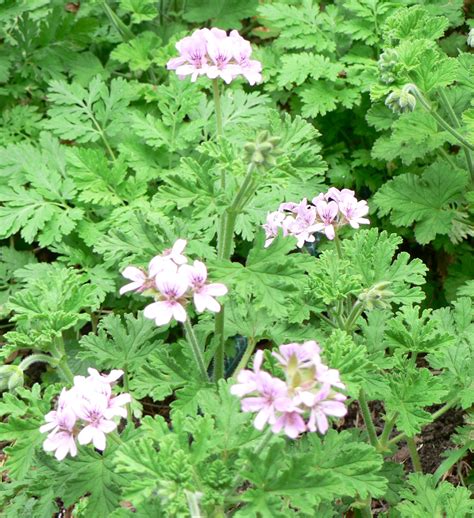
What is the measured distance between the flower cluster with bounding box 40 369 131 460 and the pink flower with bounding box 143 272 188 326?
330 millimetres

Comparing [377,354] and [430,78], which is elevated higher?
[430,78]

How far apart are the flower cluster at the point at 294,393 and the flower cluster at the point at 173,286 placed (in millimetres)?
335

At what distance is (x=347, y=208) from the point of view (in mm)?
2857

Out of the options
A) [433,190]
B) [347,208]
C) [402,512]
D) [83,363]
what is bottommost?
[83,363]

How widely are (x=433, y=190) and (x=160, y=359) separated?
190 cm

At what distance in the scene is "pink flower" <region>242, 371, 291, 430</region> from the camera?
190cm

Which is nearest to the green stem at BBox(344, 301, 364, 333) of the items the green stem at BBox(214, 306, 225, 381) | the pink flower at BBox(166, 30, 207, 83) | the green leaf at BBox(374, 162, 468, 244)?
the green stem at BBox(214, 306, 225, 381)

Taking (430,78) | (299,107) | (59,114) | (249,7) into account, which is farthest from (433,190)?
(59,114)

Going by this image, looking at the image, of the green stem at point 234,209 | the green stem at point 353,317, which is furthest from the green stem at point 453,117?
the green stem at point 234,209

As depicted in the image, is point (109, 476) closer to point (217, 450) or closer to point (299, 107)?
point (217, 450)

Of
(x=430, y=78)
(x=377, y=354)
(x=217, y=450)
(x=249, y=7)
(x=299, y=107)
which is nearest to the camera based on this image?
(x=217, y=450)

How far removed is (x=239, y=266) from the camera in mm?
2484

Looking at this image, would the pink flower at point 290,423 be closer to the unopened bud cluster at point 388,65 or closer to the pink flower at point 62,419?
the pink flower at point 62,419

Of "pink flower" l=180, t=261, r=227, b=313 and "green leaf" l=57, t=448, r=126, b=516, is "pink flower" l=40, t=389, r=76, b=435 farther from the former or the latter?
"pink flower" l=180, t=261, r=227, b=313
